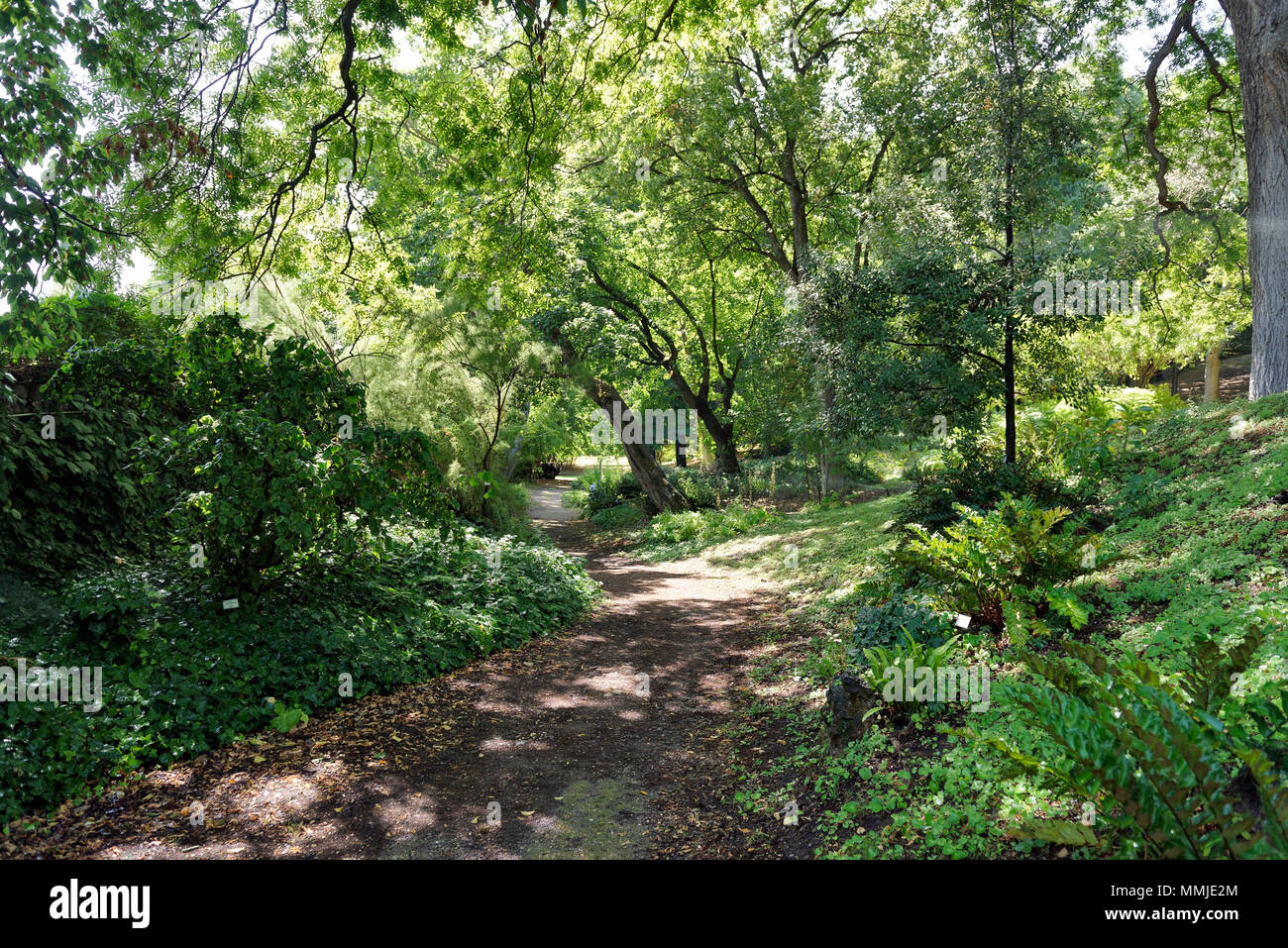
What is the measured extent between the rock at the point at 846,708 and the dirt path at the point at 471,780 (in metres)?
0.85

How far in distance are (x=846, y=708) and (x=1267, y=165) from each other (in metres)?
7.98

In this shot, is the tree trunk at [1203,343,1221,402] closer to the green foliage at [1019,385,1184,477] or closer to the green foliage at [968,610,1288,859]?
the green foliage at [1019,385,1184,477]

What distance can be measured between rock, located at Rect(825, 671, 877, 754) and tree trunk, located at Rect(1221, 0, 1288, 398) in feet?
22.4

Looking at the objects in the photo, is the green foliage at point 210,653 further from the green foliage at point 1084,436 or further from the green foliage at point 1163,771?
the green foliage at point 1084,436

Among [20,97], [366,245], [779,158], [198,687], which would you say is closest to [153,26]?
[20,97]

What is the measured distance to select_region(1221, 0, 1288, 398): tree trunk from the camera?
24.7 feet

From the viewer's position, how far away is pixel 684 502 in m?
20.4

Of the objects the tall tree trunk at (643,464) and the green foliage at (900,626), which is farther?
the tall tree trunk at (643,464)

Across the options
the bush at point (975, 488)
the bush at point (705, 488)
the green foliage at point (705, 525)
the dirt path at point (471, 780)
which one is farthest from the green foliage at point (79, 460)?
the bush at point (705, 488)

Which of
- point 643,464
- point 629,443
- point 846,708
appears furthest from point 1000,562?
point 643,464

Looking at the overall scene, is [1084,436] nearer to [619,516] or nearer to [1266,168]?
[1266,168]

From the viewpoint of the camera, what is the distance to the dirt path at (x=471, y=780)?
152 inches

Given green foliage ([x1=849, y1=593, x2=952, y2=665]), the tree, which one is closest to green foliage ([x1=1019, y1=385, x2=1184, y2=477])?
the tree

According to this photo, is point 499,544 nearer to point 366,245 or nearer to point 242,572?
point 242,572
